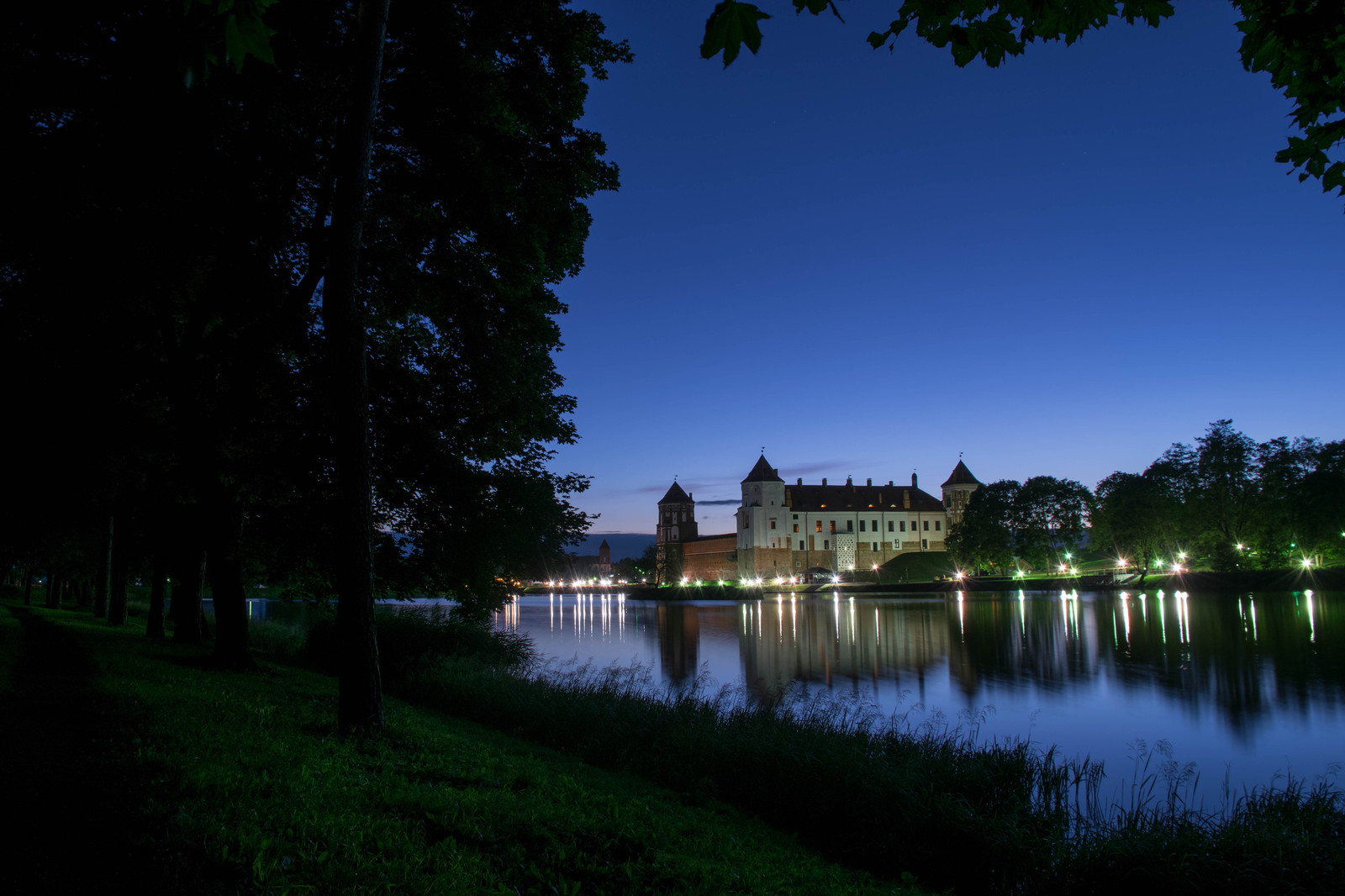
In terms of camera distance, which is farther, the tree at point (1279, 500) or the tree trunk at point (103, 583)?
the tree at point (1279, 500)

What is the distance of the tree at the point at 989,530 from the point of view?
2837 inches

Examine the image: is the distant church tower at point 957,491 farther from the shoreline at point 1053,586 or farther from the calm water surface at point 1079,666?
the calm water surface at point 1079,666

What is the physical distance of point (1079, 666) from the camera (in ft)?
71.6

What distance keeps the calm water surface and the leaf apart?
41.8 ft

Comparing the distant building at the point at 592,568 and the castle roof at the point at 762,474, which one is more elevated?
the castle roof at the point at 762,474

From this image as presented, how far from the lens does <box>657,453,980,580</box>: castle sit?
10019 centimetres

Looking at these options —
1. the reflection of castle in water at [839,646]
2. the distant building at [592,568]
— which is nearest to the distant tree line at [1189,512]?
the reflection of castle in water at [839,646]

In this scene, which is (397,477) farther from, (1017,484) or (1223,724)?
(1017,484)

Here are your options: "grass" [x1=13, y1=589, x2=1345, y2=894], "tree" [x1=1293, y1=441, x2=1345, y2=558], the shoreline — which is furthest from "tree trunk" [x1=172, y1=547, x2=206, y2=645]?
"tree" [x1=1293, y1=441, x2=1345, y2=558]

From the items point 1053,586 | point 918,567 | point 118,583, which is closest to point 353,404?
point 118,583

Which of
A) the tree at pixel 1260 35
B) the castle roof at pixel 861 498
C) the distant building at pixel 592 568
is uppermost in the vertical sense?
the castle roof at pixel 861 498

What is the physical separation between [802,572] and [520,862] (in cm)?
9523

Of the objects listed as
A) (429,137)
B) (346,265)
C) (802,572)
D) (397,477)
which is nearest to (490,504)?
(397,477)

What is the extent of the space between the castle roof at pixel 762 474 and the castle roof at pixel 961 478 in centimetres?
2672
